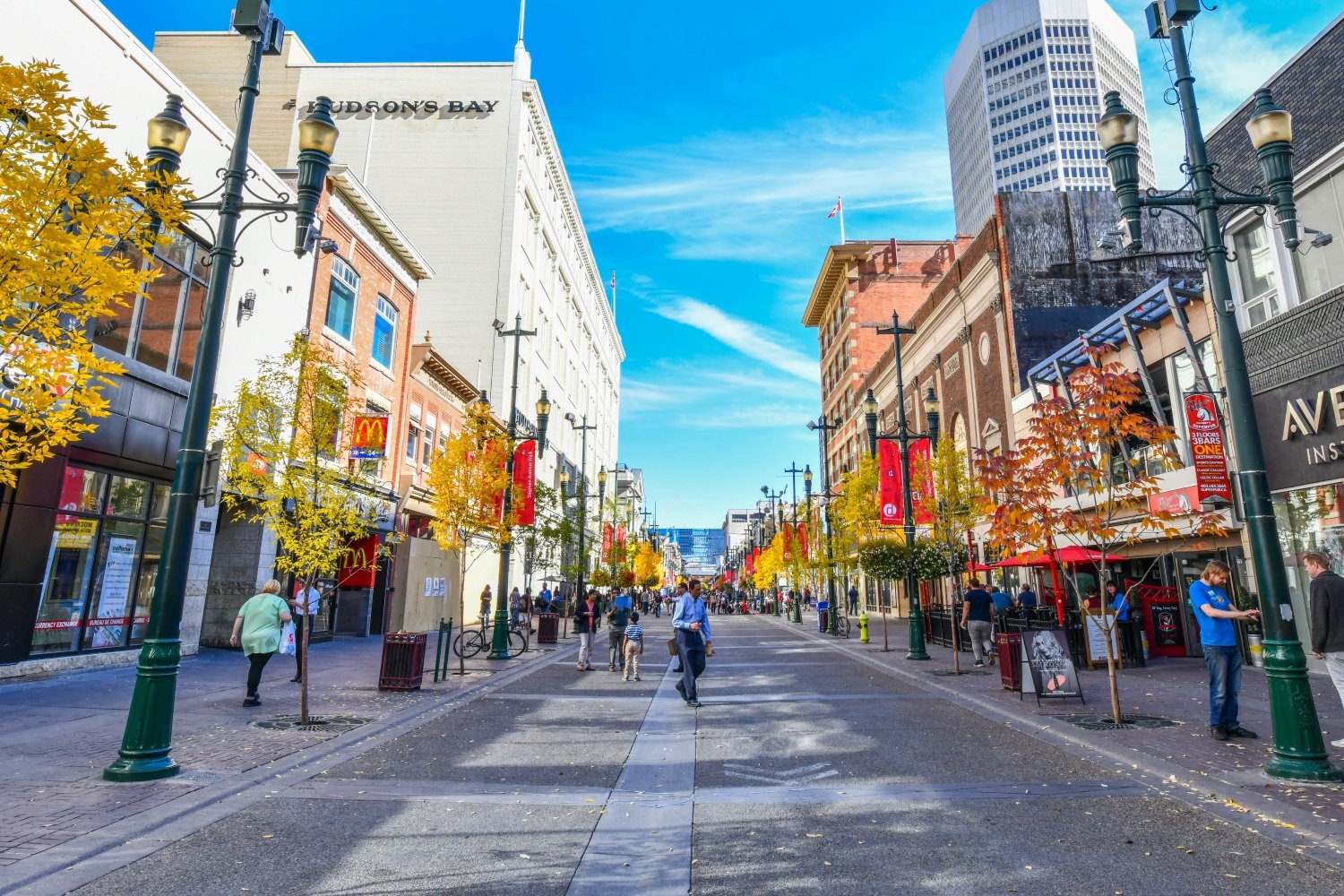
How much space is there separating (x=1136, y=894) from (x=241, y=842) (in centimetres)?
582

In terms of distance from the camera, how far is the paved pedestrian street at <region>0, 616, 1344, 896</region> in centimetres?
452

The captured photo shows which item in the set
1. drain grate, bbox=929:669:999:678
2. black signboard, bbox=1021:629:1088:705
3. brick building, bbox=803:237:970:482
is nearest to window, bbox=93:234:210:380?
black signboard, bbox=1021:629:1088:705

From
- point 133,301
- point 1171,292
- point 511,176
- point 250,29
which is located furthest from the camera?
point 511,176

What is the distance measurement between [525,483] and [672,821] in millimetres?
22077

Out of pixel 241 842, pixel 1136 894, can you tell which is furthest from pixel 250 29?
pixel 1136 894

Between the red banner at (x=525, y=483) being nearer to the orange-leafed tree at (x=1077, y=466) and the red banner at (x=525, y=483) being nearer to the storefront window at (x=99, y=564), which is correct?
the storefront window at (x=99, y=564)

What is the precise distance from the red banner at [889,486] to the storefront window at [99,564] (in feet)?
68.8

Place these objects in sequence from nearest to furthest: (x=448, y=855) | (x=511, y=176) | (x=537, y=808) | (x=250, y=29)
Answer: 1. (x=448, y=855)
2. (x=537, y=808)
3. (x=250, y=29)
4. (x=511, y=176)

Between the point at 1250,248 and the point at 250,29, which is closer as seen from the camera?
the point at 250,29

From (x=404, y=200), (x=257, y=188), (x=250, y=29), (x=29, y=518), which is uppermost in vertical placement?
(x=404, y=200)

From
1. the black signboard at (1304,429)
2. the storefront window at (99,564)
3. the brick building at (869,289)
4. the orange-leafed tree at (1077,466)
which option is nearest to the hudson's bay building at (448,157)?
the storefront window at (99,564)

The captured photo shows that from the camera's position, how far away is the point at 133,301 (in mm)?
15938

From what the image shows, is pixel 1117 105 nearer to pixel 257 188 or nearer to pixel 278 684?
pixel 278 684

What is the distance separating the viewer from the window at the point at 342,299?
77.3ft
